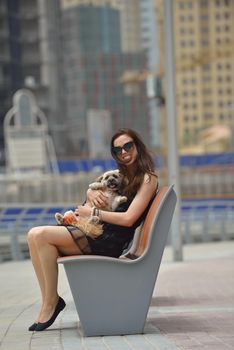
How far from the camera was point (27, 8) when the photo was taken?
92250 millimetres

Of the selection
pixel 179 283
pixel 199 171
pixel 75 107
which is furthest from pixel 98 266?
pixel 75 107

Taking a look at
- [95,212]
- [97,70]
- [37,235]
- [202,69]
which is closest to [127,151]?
[95,212]

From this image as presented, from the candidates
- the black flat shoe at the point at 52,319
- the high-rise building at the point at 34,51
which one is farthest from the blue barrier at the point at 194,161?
the black flat shoe at the point at 52,319

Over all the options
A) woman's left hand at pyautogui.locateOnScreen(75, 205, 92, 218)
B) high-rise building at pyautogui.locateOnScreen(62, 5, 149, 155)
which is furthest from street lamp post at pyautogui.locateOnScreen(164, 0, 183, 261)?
high-rise building at pyautogui.locateOnScreen(62, 5, 149, 155)

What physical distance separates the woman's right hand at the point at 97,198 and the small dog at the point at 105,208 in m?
0.02

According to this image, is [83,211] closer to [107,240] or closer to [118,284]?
[107,240]

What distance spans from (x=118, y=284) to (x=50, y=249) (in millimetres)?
471

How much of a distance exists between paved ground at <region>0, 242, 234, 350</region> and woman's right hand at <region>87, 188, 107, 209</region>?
0.81 metres

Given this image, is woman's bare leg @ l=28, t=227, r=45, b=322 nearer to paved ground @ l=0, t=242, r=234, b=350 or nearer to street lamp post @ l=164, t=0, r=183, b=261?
paved ground @ l=0, t=242, r=234, b=350

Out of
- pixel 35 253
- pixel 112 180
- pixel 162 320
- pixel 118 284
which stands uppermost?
pixel 112 180

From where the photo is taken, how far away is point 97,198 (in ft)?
16.6

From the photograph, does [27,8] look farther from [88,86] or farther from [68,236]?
[68,236]

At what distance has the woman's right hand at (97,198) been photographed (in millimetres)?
5047

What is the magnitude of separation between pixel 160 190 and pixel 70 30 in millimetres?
89270
